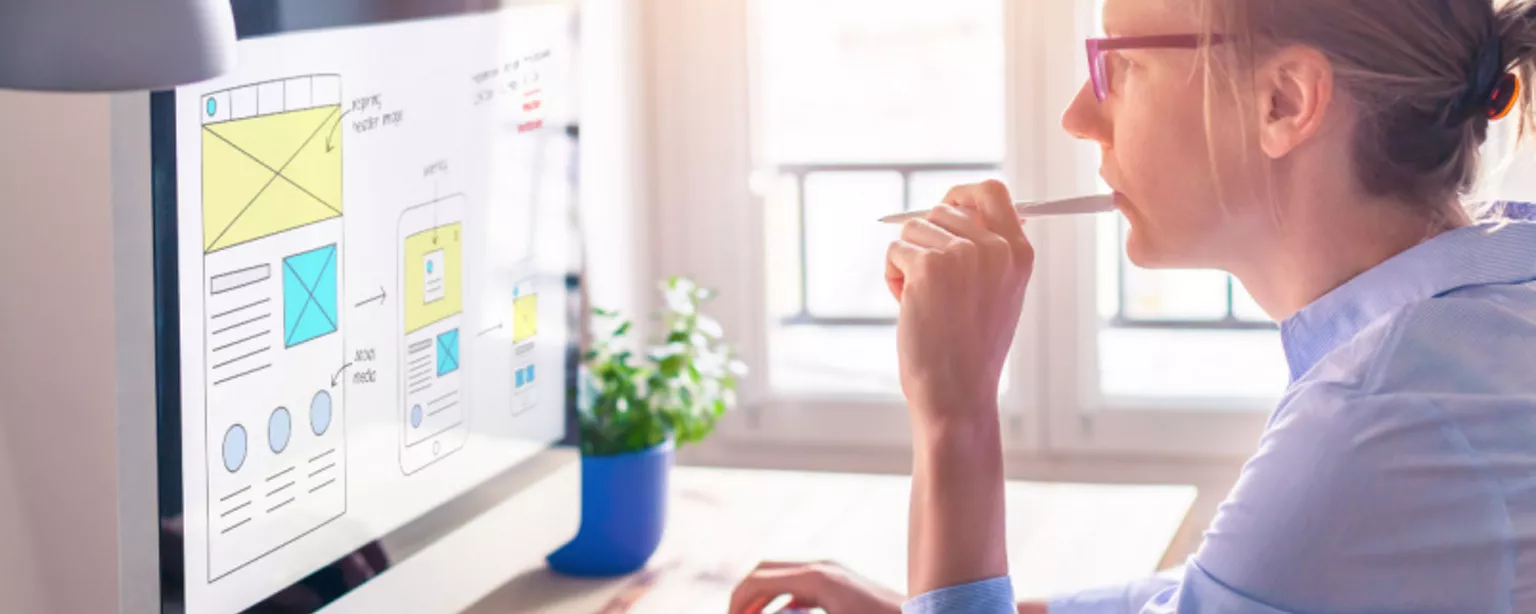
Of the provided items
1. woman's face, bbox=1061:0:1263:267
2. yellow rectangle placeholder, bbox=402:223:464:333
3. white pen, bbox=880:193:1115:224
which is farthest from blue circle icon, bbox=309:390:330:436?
woman's face, bbox=1061:0:1263:267

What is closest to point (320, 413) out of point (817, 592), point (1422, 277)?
point (817, 592)

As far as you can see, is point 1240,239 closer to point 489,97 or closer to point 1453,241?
point 1453,241

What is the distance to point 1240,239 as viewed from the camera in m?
1.03

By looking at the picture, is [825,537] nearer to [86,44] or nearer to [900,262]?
[900,262]

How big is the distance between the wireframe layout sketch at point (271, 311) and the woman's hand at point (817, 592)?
36 cm

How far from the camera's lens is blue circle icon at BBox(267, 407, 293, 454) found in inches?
39.0

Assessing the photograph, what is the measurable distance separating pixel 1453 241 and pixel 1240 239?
0.42ft

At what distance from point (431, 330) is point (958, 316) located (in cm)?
36

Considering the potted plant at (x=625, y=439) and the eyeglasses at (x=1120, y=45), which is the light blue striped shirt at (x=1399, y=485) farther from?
the potted plant at (x=625, y=439)

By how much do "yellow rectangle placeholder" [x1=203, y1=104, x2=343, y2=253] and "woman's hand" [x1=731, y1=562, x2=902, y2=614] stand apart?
449mm

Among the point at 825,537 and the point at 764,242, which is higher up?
the point at 764,242

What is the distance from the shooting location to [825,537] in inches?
66.4

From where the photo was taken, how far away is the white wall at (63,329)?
912 mm

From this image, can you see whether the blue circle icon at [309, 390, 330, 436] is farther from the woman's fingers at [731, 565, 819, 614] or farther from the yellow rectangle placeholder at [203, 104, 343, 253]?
the woman's fingers at [731, 565, 819, 614]
